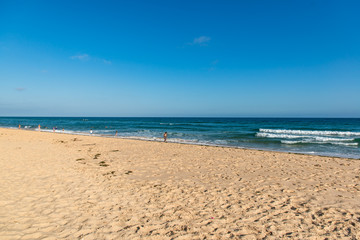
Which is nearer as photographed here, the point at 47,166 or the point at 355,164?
the point at 47,166

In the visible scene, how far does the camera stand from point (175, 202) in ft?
19.5

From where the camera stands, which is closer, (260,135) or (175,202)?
(175,202)

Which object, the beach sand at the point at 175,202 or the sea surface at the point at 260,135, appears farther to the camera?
the sea surface at the point at 260,135

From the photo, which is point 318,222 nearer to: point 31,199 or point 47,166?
point 31,199

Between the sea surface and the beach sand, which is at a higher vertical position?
the beach sand

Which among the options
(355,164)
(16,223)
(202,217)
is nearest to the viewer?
(16,223)

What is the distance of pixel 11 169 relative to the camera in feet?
29.3

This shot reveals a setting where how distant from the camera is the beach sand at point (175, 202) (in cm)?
445

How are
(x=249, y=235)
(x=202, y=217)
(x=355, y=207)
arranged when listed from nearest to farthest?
(x=249, y=235) < (x=202, y=217) < (x=355, y=207)

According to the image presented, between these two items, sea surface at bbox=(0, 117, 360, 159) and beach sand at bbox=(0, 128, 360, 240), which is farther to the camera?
sea surface at bbox=(0, 117, 360, 159)

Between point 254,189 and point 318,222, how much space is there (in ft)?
7.62

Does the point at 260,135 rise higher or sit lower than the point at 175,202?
lower

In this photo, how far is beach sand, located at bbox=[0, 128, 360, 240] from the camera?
4.45 m

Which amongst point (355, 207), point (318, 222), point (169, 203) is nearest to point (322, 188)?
point (355, 207)
